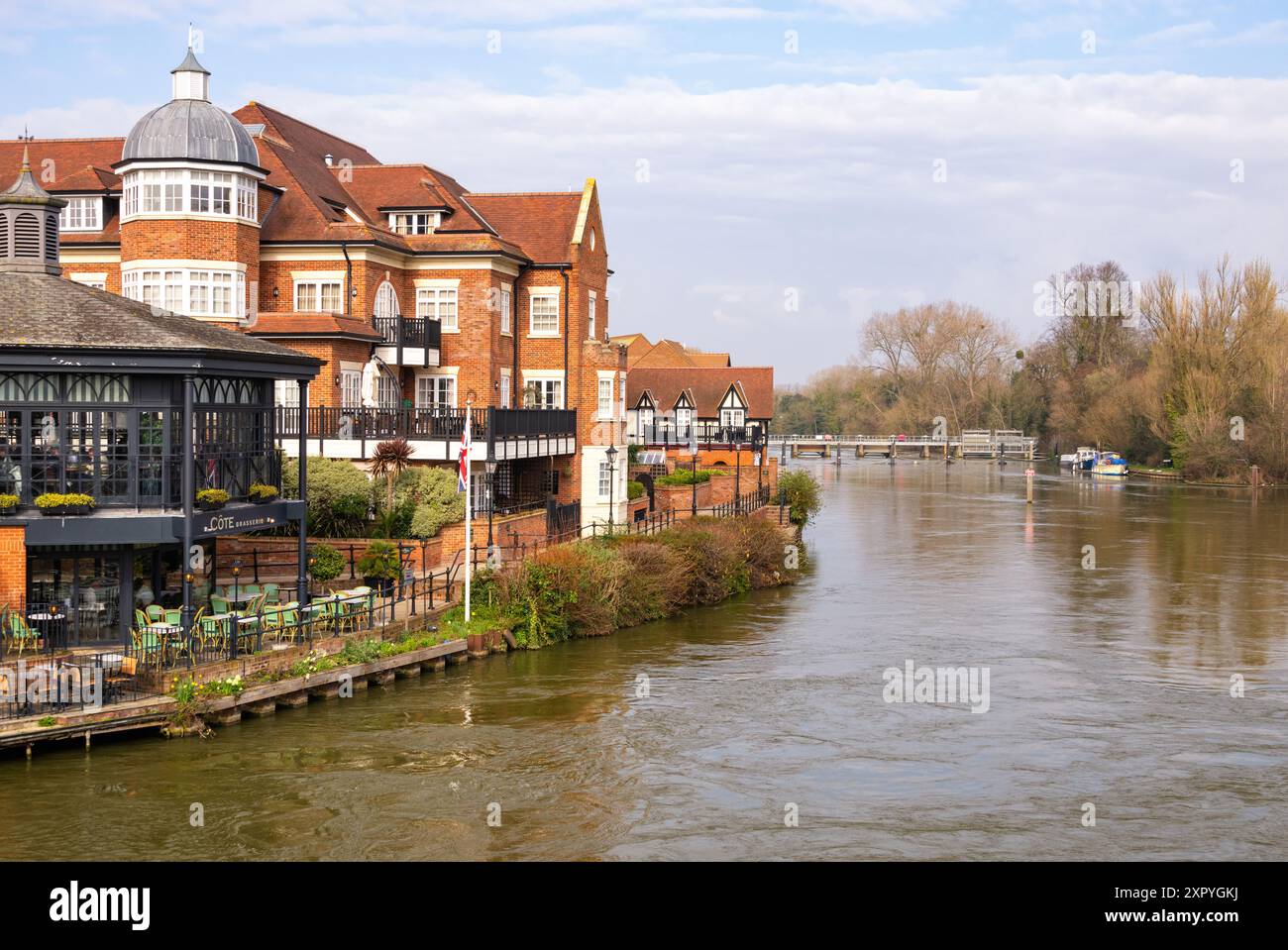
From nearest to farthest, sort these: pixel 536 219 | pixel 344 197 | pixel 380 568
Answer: pixel 380 568 → pixel 344 197 → pixel 536 219

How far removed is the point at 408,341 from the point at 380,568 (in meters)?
12.0

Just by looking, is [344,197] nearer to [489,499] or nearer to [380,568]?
[489,499]

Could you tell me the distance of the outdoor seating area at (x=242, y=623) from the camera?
2145 cm

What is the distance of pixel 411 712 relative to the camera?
23.1 meters

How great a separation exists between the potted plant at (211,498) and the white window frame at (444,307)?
1753cm

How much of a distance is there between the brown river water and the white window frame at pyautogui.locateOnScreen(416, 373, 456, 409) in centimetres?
1106

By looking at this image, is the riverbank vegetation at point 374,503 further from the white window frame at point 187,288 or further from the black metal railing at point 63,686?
the black metal railing at point 63,686

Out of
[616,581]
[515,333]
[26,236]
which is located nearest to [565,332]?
[515,333]

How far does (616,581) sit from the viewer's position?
102ft

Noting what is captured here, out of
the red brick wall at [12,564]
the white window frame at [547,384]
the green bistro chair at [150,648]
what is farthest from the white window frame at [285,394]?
the green bistro chair at [150,648]

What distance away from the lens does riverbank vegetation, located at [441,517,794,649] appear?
95.4 feet

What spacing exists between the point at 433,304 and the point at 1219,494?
191 feet
